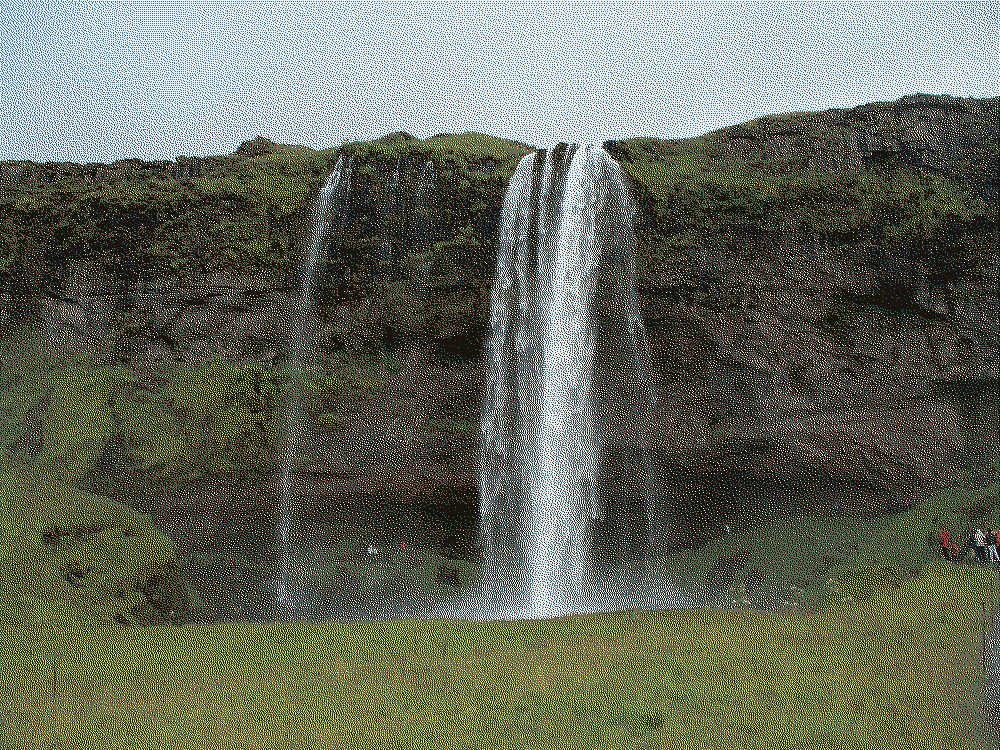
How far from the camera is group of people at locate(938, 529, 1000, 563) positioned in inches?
596

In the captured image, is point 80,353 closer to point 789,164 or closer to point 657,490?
point 657,490

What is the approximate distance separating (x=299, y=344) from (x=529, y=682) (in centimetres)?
1292

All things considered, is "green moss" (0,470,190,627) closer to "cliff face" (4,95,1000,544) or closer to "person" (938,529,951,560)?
"cliff face" (4,95,1000,544)

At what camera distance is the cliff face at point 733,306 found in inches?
750

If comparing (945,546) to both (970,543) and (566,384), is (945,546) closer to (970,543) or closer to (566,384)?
(970,543)

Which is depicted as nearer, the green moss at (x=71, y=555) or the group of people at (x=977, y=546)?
the green moss at (x=71, y=555)

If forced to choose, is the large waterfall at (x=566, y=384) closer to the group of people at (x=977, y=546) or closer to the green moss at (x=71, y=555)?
the group of people at (x=977, y=546)

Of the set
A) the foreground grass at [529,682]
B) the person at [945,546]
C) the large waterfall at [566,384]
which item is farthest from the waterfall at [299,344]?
the person at [945,546]

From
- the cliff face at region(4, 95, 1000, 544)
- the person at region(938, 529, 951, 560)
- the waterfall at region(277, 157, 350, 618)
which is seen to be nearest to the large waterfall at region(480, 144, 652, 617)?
the cliff face at region(4, 95, 1000, 544)

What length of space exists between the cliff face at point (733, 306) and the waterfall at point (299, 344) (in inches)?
11.7

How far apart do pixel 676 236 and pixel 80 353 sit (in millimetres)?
15176

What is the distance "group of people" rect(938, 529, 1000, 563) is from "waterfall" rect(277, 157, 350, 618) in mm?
13775

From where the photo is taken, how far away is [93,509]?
Result: 58.6ft

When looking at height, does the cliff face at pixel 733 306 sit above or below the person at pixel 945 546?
above
